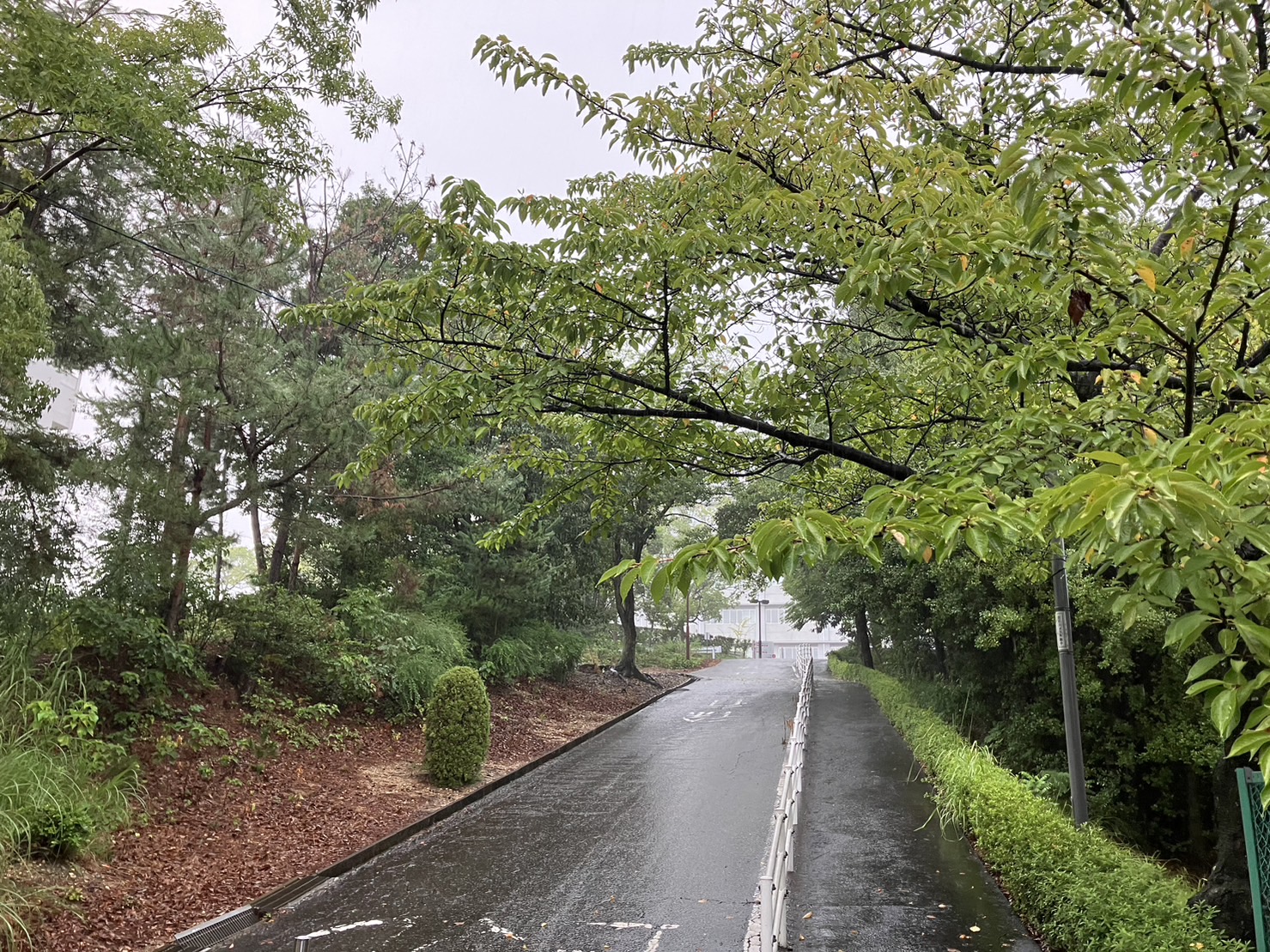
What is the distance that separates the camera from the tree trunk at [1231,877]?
4953 mm

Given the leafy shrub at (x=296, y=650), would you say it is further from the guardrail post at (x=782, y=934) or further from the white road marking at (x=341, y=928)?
the guardrail post at (x=782, y=934)

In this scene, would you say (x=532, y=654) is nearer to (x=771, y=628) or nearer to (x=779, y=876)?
(x=779, y=876)

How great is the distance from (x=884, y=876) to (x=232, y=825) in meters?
6.29

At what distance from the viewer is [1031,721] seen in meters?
12.2

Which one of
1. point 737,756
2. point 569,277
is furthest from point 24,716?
point 737,756

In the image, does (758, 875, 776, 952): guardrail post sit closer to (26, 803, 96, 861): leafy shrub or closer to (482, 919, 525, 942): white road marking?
(482, 919, 525, 942): white road marking

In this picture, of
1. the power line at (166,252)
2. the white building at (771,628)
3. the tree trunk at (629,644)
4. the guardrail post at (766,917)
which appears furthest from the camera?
the white building at (771,628)

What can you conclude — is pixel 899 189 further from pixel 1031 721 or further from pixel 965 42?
pixel 1031 721

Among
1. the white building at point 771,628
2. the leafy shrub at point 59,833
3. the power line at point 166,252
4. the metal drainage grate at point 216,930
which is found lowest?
the white building at point 771,628

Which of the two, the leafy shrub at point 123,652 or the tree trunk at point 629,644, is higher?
the leafy shrub at point 123,652

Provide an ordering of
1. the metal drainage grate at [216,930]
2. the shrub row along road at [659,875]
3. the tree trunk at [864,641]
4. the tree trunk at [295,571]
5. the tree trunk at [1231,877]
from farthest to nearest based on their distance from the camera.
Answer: the tree trunk at [864,641] → the tree trunk at [295,571] → the shrub row along road at [659,875] → the metal drainage grate at [216,930] → the tree trunk at [1231,877]

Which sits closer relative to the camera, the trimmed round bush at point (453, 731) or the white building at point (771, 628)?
the trimmed round bush at point (453, 731)

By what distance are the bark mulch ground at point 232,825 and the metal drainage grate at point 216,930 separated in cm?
12

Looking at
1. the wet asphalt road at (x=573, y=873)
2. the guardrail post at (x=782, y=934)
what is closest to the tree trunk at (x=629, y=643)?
the wet asphalt road at (x=573, y=873)
